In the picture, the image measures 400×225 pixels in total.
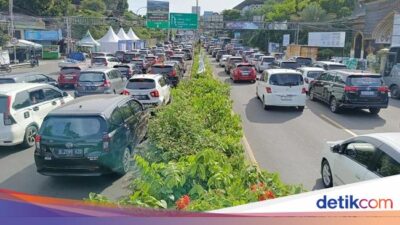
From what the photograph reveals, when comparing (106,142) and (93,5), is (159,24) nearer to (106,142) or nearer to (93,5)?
(106,142)

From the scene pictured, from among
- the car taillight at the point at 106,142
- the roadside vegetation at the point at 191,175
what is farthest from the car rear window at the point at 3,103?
the roadside vegetation at the point at 191,175

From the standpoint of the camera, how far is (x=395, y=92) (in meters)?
19.4

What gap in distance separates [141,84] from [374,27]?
103ft

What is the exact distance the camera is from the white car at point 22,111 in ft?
31.6

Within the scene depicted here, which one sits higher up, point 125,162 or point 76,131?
point 76,131

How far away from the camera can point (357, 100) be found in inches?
553

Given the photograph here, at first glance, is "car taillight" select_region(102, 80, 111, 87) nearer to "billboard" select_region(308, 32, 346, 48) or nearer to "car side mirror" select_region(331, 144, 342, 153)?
"car side mirror" select_region(331, 144, 342, 153)

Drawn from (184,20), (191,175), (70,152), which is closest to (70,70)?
(184,20)

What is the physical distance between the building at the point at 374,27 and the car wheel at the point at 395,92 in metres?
16.7

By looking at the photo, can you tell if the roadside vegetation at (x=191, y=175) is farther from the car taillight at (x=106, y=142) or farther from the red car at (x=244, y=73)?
the red car at (x=244, y=73)

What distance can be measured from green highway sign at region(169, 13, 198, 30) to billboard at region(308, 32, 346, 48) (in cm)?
1833

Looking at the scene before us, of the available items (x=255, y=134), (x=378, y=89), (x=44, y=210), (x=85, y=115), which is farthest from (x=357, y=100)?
(x=44, y=210)

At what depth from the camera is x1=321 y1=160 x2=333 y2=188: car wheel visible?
7078mm

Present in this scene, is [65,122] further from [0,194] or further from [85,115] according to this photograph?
[0,194]
